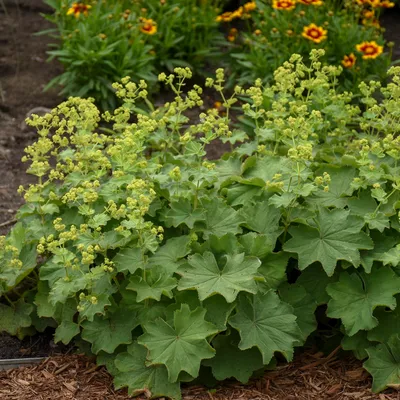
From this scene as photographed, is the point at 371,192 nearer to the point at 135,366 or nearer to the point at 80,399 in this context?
the point at 135,366

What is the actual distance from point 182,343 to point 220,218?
59 cm

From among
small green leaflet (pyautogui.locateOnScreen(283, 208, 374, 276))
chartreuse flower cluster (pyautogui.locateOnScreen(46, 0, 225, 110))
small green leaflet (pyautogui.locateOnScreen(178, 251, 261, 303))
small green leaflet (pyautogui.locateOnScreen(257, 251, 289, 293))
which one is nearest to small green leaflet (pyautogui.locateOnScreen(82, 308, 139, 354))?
small green leaflet (pyautogui.locateOnScreen(178, 251, 261, 303))

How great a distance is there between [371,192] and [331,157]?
43 cm

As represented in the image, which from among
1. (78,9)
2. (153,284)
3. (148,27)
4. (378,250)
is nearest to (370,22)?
(148,27)

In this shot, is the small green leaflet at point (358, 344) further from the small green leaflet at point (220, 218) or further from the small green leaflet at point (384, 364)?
the small green leaflet at point (220, 218)

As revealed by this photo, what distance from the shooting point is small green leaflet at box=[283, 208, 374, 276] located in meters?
3.23

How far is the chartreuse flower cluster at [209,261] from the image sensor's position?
3.15 metres

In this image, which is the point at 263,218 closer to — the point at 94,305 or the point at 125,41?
the point at 94,305

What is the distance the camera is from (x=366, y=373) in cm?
332

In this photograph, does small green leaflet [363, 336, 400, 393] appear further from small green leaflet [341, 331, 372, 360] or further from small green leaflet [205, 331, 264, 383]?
small green leaflet [205, 331, 264, 383]

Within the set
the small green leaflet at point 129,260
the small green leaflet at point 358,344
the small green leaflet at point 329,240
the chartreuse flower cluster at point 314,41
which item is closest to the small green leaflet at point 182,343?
the small green leaflet at point 129,260

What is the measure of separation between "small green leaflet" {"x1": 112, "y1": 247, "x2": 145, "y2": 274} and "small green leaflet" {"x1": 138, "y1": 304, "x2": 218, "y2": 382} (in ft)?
0.79

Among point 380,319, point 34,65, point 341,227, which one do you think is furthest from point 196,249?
point 34,65

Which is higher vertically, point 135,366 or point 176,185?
point 176,185
